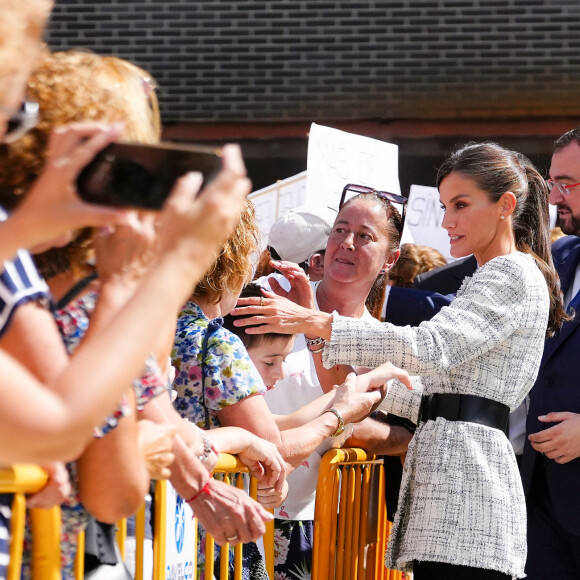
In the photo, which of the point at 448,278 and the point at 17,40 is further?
the point at 448,278

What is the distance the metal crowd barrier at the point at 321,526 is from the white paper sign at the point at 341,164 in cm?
169

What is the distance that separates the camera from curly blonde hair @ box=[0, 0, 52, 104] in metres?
1.27

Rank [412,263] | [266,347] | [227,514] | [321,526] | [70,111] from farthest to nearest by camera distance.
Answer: [412,263]
[321,526]
[266,347]
[227,514]
[70,111]

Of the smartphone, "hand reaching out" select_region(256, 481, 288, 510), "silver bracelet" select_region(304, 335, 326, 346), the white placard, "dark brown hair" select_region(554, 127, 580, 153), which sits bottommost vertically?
the white placard

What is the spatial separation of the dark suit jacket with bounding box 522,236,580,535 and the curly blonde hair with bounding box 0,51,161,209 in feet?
7.77

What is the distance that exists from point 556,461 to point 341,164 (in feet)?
6.66

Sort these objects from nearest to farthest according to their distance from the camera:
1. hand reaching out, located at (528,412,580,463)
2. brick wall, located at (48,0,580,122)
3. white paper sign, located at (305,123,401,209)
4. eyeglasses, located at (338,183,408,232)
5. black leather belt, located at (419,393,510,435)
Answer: black leather belt, located at (419,393,510,435) → hand reaching out, located at (528,412,580,463) → eyeglasses, located at (338,183,408,232) → white paper sign, located at (305,123,401,209) → brick wall, located at (48,0,580,122)

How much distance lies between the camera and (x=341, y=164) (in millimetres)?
4957

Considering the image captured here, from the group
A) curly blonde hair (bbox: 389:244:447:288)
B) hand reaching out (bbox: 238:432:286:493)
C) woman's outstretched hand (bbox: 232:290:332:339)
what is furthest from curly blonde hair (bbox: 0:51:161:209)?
curly blonde hair (bbox: 389:244:447:288)

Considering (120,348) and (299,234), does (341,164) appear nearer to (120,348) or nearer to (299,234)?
(299,234)

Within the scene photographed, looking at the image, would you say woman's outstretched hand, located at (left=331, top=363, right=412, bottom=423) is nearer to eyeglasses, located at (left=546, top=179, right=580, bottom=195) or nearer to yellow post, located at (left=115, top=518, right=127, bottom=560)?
yellow post, located at (left=115, top=518, right=127, bottom=560)

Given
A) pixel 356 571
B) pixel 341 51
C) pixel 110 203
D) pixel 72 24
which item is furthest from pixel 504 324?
pixel 72 24

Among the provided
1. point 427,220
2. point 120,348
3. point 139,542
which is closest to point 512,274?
point 139,542

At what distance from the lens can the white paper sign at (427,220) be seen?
682 cm
